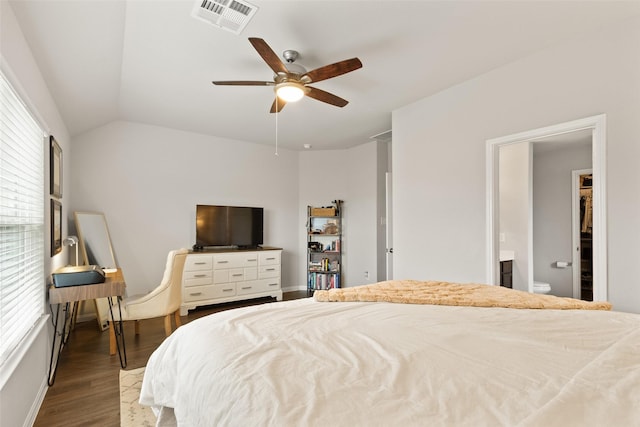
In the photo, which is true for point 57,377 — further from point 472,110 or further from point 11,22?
point 472,110

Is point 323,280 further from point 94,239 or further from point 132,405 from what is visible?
point 132,405

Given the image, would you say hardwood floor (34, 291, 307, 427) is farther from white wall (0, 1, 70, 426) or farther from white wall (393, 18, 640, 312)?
white wall (393, 18, 640, 312)

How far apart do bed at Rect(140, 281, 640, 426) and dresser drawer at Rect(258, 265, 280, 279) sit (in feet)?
11.4

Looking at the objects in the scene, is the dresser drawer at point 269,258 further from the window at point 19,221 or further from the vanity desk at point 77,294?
the window at point 19,221

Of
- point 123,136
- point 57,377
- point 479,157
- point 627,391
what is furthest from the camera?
point 123,136

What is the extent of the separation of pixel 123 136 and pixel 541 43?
477 cm

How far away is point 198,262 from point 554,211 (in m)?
5.18

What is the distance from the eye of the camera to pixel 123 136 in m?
4.39

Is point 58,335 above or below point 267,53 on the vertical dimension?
below

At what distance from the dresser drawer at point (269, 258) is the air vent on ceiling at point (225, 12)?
3.45m

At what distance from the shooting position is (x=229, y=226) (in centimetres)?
509

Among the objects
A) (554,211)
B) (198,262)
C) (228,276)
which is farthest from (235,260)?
(554,211)

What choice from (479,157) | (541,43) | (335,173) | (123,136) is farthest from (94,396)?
(335,173)

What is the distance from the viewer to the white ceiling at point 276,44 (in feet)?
6.65
